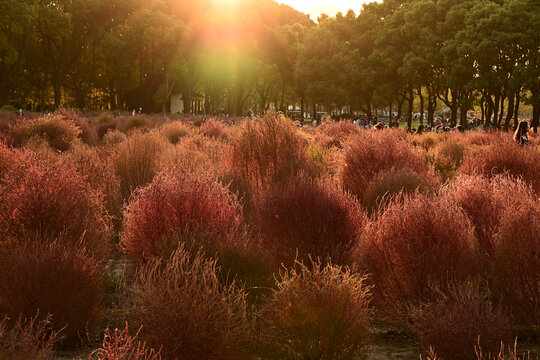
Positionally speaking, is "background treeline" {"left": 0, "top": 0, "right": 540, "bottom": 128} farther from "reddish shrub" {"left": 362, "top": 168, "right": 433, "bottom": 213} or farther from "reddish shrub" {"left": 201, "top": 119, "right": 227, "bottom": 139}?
"reddish shrub" {"left": 362, "top": 168, "right": 433, "bottom": 213}

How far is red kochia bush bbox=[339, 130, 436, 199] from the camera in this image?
12180 millimetres

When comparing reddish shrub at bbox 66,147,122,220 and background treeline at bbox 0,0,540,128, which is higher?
background treeline at bbox 0,0,540,128

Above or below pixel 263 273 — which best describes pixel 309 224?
above

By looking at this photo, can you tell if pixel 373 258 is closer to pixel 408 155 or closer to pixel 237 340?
pixel 237 340

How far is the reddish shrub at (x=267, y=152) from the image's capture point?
40.5 feet

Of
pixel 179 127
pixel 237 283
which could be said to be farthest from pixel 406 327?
pixel 179 127

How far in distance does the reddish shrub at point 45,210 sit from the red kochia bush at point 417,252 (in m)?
3.47

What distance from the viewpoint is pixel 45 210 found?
7.31 metres

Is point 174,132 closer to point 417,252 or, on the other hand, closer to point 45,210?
point 45,210

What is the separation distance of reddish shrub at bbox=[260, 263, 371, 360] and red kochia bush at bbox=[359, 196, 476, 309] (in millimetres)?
1270

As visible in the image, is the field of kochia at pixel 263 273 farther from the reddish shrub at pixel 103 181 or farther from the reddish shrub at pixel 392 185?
the reddish shrub at pixel 103 181

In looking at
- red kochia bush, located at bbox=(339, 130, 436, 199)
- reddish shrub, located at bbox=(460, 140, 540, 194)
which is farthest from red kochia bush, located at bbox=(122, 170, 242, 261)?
reddish shrub, located at bbox=(460, 140, 540, 194)

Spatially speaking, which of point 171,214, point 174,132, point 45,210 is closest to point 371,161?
point 171,214

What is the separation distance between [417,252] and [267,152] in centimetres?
655
